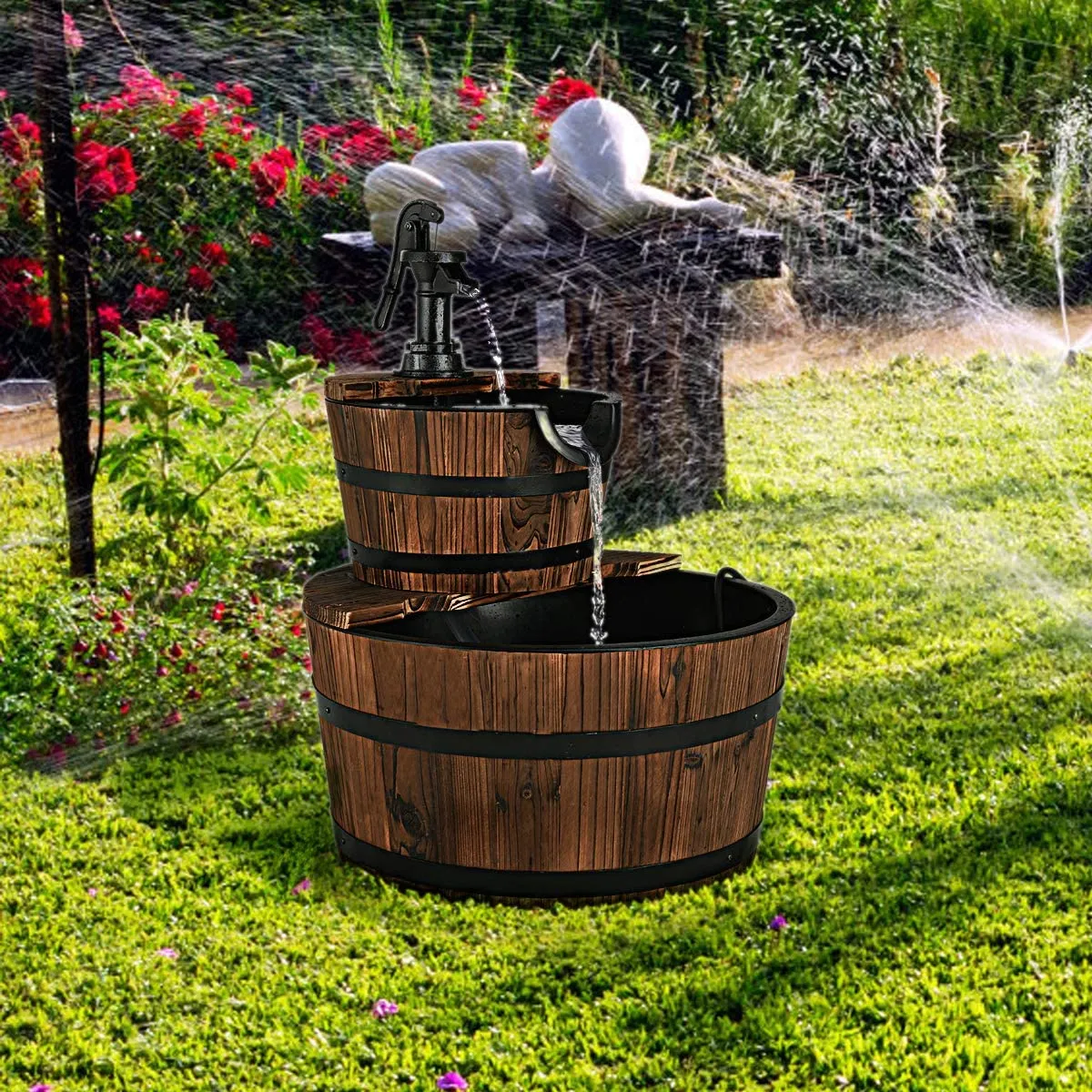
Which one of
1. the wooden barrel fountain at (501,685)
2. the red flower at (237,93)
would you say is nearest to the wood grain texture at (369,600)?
the wooden barrel fountain at (501,685)

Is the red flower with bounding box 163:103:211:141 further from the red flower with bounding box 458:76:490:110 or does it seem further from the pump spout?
the pump spout

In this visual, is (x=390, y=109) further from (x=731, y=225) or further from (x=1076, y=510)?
(x=1076, y=510)

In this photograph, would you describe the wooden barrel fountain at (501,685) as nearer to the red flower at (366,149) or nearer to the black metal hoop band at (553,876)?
the black metal hoop band at (553,876)

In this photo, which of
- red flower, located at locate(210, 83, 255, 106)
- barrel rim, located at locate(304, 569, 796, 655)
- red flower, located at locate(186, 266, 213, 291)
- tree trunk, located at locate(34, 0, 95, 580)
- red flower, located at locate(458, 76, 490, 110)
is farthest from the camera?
red flower, located at locate(458, 76, 490, 110)

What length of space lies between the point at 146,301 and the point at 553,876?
4085 mm

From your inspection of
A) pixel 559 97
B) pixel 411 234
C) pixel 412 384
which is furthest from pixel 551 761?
pixel 559 97

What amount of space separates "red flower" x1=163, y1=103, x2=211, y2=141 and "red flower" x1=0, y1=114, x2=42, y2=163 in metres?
0.55

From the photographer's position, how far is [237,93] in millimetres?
7070

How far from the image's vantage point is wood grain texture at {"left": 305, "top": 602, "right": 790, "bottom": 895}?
2.37 meters

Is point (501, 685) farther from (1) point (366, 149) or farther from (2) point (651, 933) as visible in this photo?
(1) point (366, 149)

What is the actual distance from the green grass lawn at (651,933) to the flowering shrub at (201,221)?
120 inches

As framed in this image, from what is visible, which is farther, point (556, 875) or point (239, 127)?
point (239, 127)

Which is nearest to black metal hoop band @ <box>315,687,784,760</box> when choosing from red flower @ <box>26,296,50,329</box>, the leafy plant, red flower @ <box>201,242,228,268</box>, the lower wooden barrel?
the lower wooden barrel

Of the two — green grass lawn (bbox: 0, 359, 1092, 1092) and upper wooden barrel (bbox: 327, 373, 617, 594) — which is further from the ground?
upper wooden barrel (bbox: 327, 373, 617, 594)
